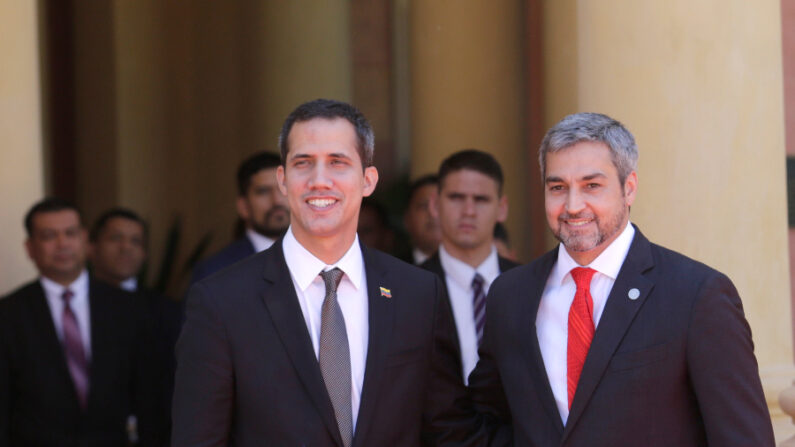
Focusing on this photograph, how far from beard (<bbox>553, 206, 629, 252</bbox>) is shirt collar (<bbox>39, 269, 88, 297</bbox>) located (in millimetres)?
3349

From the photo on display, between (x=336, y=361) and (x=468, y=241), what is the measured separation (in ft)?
6.96

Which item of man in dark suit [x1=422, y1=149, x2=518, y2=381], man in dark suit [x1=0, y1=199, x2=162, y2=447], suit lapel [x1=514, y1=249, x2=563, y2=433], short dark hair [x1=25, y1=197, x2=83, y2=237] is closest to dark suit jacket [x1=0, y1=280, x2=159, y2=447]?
man in dark suit [x1=0, y1=199, x2=162, y2=447]

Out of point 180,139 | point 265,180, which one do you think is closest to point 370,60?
point 180,139

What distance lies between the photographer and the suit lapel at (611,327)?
2.65m

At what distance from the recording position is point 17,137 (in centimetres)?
530

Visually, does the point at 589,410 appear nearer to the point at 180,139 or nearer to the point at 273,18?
the point at 273,18

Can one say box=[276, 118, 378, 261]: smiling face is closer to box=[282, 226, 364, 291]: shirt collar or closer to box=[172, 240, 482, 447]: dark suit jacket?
box=[282, 226, 364, 291]: shirt collar

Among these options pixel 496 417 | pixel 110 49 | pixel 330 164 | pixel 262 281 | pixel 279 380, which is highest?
pixel 110 49

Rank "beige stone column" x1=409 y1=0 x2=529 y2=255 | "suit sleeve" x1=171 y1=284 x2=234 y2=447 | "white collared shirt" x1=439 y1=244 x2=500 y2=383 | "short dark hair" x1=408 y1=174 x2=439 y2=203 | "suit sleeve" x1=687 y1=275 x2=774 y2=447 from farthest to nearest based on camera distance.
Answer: "beige stone column" x1=409 y1=0 x2=529 y2=255 < "short dark hair" x1=408 y1=174 x2=439 y2=203 < "white collared shirt" x1=439 y1=244 x2=500 y2=383 < "suit sleeve" x1=171 y1=284 x2=234 y2=447 < "suit sleeve" x1=687 y1=275 x2=774 y2=447

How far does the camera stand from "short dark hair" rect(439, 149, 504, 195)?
5.09 m

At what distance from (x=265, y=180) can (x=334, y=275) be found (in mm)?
2785

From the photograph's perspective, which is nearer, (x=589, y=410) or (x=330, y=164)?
(x=589, y=410)

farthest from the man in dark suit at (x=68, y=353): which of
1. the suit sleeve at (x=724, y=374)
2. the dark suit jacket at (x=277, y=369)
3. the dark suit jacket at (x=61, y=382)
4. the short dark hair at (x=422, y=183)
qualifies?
the suit sleeve at (x=724, y=374)

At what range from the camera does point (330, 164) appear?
293 cm
